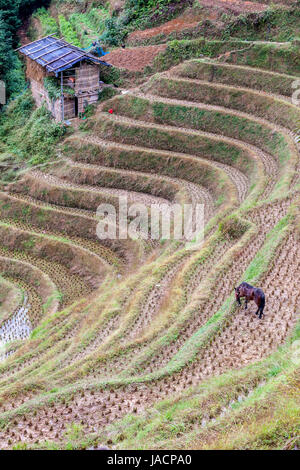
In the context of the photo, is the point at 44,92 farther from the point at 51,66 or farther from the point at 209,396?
the point at 209,396

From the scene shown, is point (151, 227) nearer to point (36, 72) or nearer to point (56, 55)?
point (56, 55)

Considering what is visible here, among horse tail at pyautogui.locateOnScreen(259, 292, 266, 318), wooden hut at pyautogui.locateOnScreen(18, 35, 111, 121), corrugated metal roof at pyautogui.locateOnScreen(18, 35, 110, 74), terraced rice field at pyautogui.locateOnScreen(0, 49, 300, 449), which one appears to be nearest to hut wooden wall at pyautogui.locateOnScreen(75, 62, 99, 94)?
wooden hut at pyautogui.locateOnScreen(18, 35, 111, 121)

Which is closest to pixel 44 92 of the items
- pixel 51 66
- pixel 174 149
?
pixel 51 66

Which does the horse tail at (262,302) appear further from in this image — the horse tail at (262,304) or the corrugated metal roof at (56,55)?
the corrugated metal roof at (56,55)

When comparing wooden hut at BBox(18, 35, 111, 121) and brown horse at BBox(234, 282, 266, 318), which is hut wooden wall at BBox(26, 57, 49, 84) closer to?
wooden hut at BBox(18, 35, 111, 121)

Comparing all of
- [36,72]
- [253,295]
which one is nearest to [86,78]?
[36,72]
